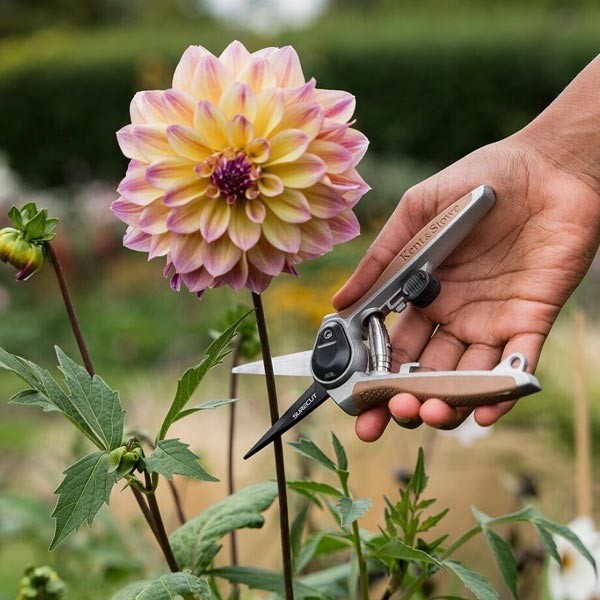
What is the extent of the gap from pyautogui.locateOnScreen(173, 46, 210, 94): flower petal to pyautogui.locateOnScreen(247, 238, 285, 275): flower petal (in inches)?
5.8

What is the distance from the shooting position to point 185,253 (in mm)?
816

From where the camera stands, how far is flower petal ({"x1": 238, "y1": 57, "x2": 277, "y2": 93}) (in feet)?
2.63

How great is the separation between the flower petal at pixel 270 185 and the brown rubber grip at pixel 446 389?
0.24 m

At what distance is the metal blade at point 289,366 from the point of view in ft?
3.33

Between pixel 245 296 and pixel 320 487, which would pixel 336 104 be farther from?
pixel 245 296

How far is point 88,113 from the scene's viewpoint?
9.40 meters

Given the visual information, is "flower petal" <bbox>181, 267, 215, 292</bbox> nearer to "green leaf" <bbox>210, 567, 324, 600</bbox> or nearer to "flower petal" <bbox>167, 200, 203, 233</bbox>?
"flower petal" <bbox>167, 200, 203, 233</bbox>

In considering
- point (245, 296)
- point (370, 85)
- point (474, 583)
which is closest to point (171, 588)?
point (474, 583)

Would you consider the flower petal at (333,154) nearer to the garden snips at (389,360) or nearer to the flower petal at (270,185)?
the flower petal at (270,185)

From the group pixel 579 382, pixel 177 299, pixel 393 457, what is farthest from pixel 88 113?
pixel 579 382

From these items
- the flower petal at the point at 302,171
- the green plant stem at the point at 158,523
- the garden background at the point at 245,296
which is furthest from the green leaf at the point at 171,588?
the garden background at the point at 245,296

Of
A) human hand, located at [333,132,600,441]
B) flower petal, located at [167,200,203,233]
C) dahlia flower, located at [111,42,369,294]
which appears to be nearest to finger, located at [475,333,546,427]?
human hand, located at [333,132,600,441]

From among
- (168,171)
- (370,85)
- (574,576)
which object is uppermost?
(370,85)

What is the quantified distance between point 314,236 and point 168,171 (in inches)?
5.5
